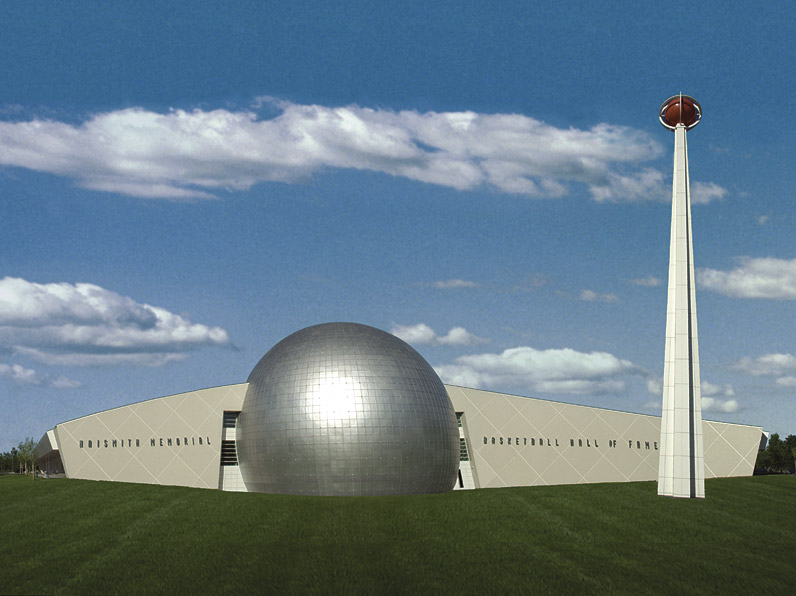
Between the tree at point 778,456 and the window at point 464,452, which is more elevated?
the window at point 464,452

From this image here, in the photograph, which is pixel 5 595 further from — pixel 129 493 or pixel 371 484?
pixel 371 484

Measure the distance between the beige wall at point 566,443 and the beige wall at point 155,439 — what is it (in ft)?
55.2

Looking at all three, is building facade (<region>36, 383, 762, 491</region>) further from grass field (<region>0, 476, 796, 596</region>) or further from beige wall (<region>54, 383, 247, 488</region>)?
grass field (<region>0, 476, 796, 596</region>)

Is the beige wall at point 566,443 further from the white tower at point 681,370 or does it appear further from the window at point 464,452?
the white tower at point 681,370

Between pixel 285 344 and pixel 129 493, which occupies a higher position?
pixel 285 344

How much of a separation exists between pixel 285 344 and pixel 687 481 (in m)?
24.2

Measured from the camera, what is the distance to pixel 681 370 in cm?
3509

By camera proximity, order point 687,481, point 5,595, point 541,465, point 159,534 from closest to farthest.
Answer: point 5,595 < point 159,534 < point 687,481 < point 541,465

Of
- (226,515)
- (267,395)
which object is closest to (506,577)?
(226,515)

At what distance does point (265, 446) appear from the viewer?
40.6m

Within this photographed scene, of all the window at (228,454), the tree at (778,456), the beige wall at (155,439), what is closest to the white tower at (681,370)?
the beige wall at (155,439)

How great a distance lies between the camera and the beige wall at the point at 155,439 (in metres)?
46.1

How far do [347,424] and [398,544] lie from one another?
50.1ft

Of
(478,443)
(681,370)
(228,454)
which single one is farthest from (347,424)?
(681,370)
